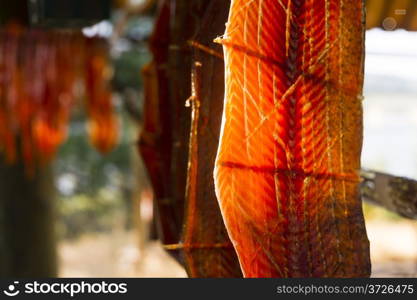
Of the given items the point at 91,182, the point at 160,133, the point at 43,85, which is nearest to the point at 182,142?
the point at 160,133

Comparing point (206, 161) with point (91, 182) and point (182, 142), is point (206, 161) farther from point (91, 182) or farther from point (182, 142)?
point (91, 182)

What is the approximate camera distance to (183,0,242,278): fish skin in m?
2.47

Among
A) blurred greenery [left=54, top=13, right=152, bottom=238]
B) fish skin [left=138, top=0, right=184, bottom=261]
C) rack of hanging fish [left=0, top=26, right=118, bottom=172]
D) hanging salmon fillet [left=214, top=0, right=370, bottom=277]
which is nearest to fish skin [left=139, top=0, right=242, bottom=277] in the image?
fish skin [left=138, top=0, right=184, bottom=261]

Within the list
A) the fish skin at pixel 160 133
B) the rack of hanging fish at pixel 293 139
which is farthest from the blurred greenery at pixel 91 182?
the rack of hanging fish at pixel 293 139

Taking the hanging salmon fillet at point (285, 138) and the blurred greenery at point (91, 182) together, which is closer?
the hanging salmon fillet at point (285, 138)

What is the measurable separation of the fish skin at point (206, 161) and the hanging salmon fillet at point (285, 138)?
1.09ft

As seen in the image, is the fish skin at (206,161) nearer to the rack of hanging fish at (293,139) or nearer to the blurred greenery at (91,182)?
the rack of hanging fish at (293,139)

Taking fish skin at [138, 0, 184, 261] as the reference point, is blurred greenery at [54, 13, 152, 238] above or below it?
below

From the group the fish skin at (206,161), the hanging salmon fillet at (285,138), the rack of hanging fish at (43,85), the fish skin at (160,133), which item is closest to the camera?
the hanging salmon fillet at (285,138)

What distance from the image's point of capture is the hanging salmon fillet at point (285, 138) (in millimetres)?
2135

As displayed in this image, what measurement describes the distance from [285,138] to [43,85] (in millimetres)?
5536

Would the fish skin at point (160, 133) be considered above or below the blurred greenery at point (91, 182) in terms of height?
above

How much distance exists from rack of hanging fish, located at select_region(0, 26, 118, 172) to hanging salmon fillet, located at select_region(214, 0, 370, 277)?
5.11 meters

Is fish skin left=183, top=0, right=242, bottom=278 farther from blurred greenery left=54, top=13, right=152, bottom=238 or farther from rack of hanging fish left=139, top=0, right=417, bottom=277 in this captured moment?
blurred greenery left=54, top=13, right=152, bottom=238
